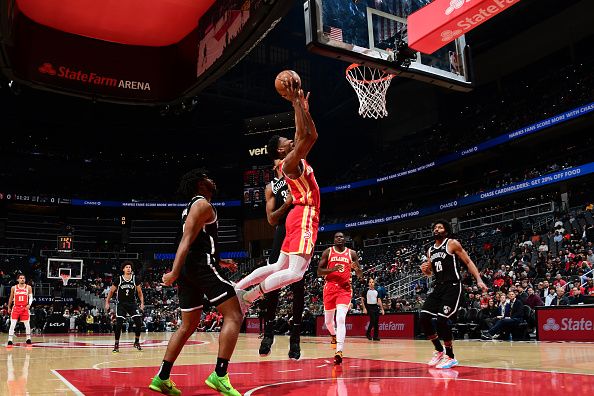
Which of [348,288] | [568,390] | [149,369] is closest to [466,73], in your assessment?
[348,288]

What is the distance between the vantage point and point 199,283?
15.0 feet

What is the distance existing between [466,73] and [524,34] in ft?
74.0

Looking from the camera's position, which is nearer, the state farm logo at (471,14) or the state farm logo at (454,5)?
the state farm logo at (471,14)

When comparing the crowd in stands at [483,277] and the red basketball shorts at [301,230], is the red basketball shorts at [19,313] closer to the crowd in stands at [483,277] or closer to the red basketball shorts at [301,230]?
the crowd in stands at [483,277]

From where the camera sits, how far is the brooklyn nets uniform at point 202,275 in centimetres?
450

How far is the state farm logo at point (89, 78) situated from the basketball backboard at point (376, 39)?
2.78 metres

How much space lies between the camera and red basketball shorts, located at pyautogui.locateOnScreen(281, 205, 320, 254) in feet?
17.6

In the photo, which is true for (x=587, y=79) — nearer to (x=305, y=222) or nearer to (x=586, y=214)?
(x=586, y=214)

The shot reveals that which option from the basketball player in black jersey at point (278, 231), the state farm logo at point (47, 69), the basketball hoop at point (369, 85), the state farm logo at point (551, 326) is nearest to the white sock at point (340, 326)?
the basketball player in black jersey at point (278, 231)

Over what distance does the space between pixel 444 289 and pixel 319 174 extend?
30371 millimetres

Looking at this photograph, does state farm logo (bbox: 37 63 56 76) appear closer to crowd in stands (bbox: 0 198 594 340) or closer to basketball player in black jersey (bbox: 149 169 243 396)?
basketball player in black jersey (bbox: 149 169 243 396)

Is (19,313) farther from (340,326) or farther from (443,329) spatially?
(443,329)

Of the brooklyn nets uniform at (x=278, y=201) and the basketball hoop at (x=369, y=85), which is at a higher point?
the basketball hoop at (x=369, y=85)

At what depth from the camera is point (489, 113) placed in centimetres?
2898
